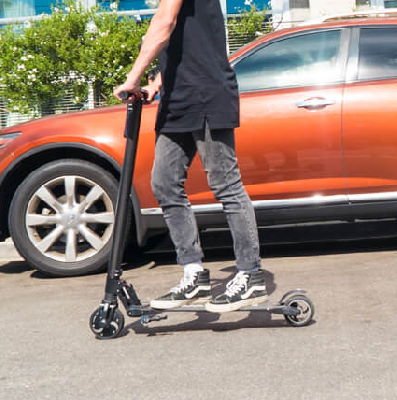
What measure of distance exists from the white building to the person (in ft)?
24.1

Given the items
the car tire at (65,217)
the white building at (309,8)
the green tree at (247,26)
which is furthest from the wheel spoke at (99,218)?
the white building at (309,8)

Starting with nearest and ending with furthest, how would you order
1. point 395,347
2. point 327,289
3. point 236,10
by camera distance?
1. point 395,347
2. point 327,289
3. point 236,10

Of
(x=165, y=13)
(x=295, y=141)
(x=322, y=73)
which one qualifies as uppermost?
(x=165, y=13)

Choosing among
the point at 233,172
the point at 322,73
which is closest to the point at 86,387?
the point at 233,172

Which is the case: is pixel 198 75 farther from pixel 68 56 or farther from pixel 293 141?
pixel 68 56

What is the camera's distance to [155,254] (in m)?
6.74

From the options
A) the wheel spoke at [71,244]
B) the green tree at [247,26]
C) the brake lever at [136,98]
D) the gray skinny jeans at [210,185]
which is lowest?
the wheel spoke at [71,244]

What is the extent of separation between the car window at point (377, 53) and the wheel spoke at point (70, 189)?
1982 mm

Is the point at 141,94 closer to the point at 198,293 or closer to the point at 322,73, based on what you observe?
the point at 198,293

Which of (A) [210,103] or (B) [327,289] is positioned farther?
(B) [327,289]

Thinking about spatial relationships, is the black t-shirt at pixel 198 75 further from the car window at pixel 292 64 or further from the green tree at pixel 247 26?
the green tree at pixel 247 26

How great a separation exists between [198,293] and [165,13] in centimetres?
126

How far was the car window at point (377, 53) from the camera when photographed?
590 centimetres

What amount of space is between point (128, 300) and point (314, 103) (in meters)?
2.22
